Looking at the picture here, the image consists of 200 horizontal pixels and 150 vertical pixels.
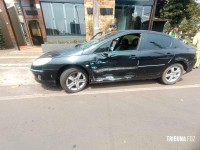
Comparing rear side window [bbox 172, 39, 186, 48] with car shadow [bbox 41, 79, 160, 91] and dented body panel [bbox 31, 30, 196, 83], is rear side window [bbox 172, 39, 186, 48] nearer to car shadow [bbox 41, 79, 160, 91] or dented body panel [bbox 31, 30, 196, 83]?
dented body panel [bbox 31, 30, 196, 83]

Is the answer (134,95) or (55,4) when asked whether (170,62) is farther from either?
(55,4)

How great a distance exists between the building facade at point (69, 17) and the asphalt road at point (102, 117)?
626 centimetres

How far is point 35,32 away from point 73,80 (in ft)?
30.7

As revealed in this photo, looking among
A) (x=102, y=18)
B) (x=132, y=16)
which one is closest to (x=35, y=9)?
(x=102, y=18)

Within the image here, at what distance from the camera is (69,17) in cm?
991

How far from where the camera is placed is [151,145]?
2.09m

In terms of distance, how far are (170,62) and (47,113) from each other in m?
3.42

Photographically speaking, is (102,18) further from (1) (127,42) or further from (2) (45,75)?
(2) (45,75)

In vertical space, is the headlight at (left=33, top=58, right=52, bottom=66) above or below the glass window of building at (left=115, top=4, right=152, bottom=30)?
below

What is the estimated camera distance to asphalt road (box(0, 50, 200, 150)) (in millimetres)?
2148

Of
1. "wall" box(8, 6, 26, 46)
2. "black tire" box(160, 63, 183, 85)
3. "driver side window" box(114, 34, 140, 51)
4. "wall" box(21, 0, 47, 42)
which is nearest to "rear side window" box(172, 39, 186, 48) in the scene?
"black tire" box(160, 63, 183, 85)

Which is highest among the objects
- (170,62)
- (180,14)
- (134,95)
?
(180,14)

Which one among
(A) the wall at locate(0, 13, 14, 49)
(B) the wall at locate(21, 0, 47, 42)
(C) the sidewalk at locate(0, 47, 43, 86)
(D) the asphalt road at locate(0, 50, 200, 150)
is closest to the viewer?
(D) the asphalt road at locate(0, 50, 200, 150)

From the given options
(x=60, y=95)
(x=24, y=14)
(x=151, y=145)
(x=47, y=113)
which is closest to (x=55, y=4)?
(x=24, y=14)
